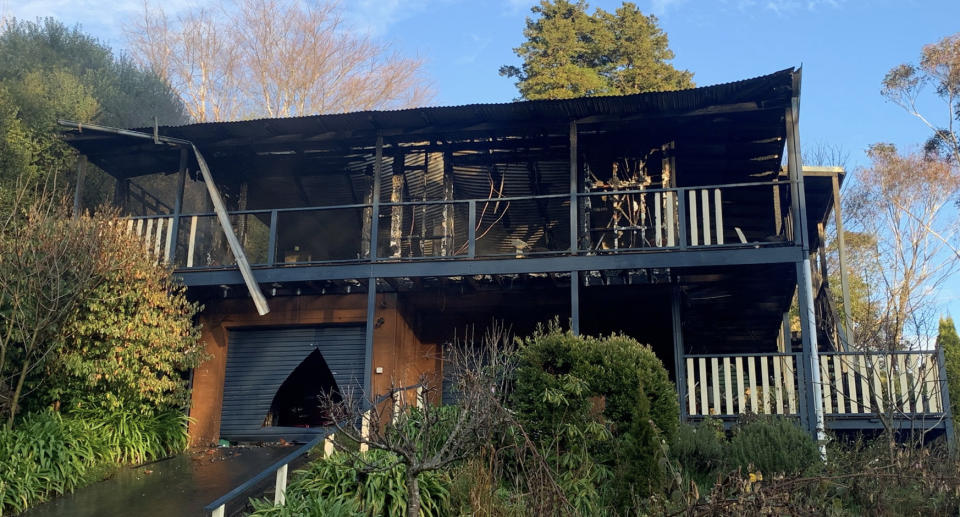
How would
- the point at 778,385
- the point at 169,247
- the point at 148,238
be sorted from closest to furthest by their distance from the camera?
the point at 778,385
the point at 148,238
the point at 169,247

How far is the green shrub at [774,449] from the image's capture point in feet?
29.1

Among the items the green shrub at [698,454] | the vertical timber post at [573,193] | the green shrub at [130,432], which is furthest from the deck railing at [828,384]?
the green shrub at [130,432]

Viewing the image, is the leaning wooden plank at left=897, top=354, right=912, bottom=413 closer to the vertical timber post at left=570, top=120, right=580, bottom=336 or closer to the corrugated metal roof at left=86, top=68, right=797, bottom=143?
the corrugated metal roof at left=86, top=68, right=797, bottom=143

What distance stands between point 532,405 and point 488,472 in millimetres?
877

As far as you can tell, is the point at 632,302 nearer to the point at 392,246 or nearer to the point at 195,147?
the point at 392,246

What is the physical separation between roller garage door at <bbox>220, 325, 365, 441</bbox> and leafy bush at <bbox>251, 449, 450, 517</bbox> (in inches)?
212


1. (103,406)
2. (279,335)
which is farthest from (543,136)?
(103,406)

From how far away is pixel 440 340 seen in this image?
589 inches

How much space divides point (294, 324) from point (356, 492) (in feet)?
21.0

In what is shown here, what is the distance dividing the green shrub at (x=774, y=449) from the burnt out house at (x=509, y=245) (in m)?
1.79

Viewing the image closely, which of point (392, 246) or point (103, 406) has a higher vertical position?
point (392, 246)

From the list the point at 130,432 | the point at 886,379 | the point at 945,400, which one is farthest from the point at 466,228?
the point at 945,400

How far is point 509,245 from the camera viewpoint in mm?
16219

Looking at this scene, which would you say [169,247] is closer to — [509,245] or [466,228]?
[466,228]
